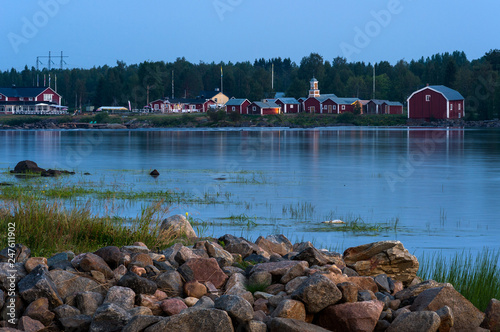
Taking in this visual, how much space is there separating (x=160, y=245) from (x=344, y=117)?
131082 mm

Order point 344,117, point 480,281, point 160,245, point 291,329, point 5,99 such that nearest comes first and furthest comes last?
point 291,329 → point 480,281 → point 160,245 → point 344,117 → point 5,99

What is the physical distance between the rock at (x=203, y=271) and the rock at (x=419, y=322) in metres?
2.50

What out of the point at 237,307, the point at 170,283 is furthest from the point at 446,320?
the point at 170,283

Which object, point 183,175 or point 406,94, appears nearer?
point 183,175

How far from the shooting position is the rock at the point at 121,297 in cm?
849

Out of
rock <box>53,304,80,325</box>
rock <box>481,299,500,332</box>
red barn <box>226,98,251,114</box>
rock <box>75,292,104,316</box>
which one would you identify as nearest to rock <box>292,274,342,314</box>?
rock <box>481,299,500,332</box>

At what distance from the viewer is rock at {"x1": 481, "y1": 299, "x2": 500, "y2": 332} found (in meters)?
8.78

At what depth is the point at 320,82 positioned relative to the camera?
182m

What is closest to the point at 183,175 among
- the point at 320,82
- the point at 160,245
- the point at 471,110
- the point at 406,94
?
the point at 160,245

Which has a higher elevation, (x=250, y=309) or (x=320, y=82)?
(x=320, y=82)

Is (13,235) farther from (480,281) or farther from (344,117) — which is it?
(344,117)

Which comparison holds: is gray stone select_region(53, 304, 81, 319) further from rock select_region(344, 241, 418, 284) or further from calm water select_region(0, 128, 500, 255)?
calm water select_region(0, 128, 500, 255)

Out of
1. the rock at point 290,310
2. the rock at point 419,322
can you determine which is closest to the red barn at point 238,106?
the rock at point 290,310

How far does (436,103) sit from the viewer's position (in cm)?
12200
